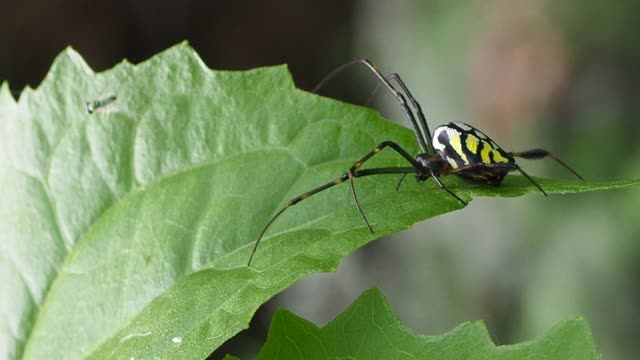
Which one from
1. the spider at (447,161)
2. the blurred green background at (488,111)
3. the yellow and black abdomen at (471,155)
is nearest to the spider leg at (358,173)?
the spider at (447,161)

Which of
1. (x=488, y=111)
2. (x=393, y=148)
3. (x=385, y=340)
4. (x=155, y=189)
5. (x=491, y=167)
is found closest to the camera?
(x=385, y=340)

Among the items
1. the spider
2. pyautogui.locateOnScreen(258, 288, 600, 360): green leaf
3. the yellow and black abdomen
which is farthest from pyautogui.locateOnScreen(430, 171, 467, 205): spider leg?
pyautogui.locateOnScreen(258, 288, 600, 360): green leaf

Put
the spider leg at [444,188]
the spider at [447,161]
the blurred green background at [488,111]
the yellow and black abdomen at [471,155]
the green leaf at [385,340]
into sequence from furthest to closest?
the blurred green background at [488,111], the yellow and black abdomen at [471,155], the spider at [447,161], the spider leg at [444,188], the green leaf at [385,340]

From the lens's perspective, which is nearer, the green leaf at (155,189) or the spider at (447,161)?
the green leaf at (155,189)

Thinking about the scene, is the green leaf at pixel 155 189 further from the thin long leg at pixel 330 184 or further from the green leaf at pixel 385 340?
the green leaf at pixel 385 340

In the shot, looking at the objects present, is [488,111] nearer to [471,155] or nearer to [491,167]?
[471,155]

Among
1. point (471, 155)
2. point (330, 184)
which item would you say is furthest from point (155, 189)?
point (471, 155)
